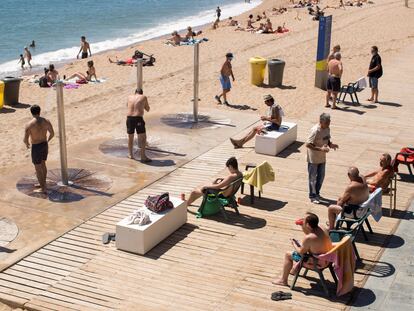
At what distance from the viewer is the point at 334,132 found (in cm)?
1534

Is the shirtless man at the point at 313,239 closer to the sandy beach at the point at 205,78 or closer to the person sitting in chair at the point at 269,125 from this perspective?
the person sitting in chair at the point at 269,125

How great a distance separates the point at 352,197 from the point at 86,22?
4986 cm

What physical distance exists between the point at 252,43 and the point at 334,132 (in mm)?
16120

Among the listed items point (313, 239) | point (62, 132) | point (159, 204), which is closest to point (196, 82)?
point (62, 132)

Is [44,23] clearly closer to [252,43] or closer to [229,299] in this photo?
[252,43]

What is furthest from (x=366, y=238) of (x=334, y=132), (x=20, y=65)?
(x=20, y=65)

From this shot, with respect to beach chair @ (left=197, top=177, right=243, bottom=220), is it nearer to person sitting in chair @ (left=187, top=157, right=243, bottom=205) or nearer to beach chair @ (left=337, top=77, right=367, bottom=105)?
person sitting in chair @ (left=187, top=157, right=243, bottom=205)

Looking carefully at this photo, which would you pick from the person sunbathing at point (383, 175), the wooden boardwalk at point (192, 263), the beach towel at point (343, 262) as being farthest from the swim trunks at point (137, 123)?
the beach towel at point (343, 262)

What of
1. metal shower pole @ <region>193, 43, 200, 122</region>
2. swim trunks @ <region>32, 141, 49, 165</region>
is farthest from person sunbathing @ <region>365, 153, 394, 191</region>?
metal shower pole @ <region>193, 43, 200, 122</region>

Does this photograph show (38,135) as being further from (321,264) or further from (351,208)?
(321,264)

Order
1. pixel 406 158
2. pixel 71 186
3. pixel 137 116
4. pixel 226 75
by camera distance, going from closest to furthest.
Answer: pixel 71 186 → pixel 406 158 → pixel 137 116 → pixel 226 75

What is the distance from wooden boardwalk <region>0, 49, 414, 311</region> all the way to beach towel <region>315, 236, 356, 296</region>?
5.3 inches

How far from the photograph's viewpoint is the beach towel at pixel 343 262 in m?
8.32

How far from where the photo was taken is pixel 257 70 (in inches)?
807
